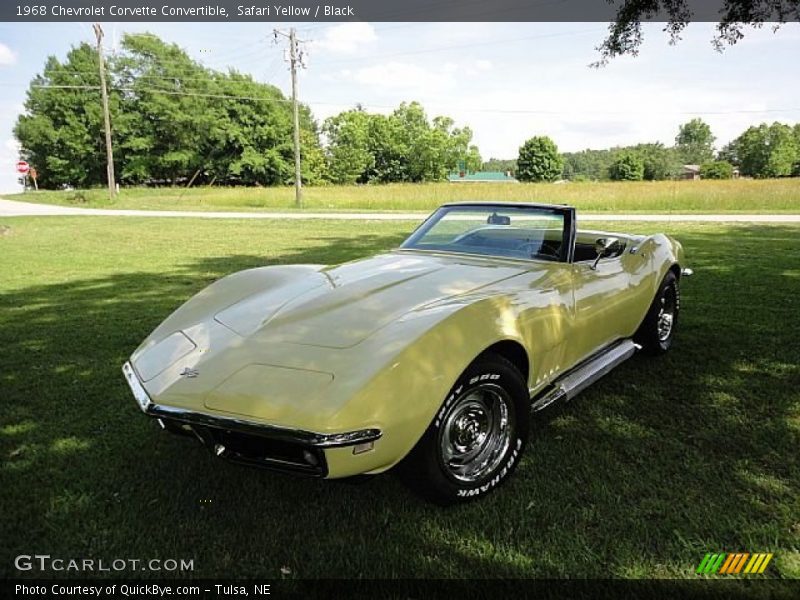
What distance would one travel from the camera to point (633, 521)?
2.50m

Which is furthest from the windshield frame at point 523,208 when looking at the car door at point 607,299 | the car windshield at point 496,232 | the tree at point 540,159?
the tree at point 540,159

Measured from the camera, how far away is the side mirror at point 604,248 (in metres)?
3.75

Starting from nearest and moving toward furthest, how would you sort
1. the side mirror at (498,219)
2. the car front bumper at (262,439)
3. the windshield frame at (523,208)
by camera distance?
the car front bumper at (262,439) < the windshield frame at (523,208) < the side mirror at (498,219)

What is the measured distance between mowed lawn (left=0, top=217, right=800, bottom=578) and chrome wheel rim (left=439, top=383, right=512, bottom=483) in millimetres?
163

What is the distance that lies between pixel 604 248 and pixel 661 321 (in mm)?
1153

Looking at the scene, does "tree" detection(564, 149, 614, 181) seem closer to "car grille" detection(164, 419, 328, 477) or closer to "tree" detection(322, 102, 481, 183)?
"tree" detection(322, 102, 481, 183)

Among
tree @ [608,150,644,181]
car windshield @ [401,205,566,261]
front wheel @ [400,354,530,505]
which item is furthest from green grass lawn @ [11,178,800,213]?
tree @ [608,150,644,181]

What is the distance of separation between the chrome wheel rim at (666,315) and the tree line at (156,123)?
164 feet

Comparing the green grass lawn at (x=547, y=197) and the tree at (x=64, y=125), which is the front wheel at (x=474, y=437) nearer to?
the green grass lawn at (x=547, y=197)

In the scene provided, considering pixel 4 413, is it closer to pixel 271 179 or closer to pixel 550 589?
pixel 550 589

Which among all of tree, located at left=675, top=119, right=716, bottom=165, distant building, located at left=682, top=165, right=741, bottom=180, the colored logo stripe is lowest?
the colored logo stripe

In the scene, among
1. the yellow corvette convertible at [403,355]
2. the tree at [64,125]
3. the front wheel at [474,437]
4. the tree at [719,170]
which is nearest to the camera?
the yellow corvette convertible at [403,355]

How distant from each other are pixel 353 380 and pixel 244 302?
124cm

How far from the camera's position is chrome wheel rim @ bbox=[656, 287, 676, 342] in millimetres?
4656
